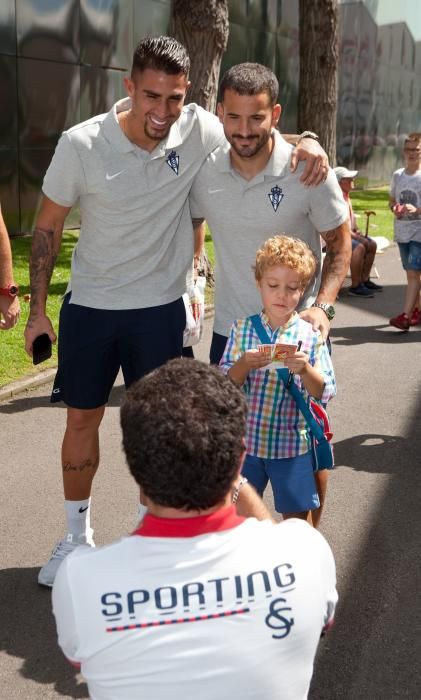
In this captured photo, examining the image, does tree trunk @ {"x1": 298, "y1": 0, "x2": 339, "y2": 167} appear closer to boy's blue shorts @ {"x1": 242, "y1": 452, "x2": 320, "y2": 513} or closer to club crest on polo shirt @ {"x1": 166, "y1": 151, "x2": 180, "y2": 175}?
club crest on polo shirt @ {"x1": 166, "y1": 151, "x2": 180, "y2": 175}

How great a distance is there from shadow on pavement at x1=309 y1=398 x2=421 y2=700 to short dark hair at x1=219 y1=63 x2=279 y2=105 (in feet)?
7.75

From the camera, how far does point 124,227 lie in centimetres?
440

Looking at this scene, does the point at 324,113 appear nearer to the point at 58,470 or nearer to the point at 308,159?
the point at 58,470

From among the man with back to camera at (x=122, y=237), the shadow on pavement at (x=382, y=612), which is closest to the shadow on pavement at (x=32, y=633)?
the man with back to camera at (x=122, y=237)

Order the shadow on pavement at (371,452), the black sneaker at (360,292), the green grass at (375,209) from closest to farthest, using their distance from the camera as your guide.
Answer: the shadow on pavement at (371,452) < the black sneaker at (360,292) < the green grass at (375,209)

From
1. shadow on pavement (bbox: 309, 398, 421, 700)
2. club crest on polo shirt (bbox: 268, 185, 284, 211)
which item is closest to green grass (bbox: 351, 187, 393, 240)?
shadow on pavement (bbox: 309, 398, 421, 700)

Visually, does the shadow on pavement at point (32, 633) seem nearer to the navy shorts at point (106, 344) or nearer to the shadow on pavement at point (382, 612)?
the navy shorts at point (106, 344)

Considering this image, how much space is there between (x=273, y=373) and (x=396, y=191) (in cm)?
735

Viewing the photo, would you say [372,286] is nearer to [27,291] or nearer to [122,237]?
[27,291]

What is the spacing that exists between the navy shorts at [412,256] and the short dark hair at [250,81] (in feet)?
21.7

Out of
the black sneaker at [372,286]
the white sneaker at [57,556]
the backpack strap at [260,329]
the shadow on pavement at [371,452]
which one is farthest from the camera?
the black sneaker at [372,286]

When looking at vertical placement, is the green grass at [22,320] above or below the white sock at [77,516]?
below

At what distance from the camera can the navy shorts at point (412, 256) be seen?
10.5m

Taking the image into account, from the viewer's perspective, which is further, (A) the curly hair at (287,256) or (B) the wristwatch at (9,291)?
(B) the wristwatch at (9,291)
